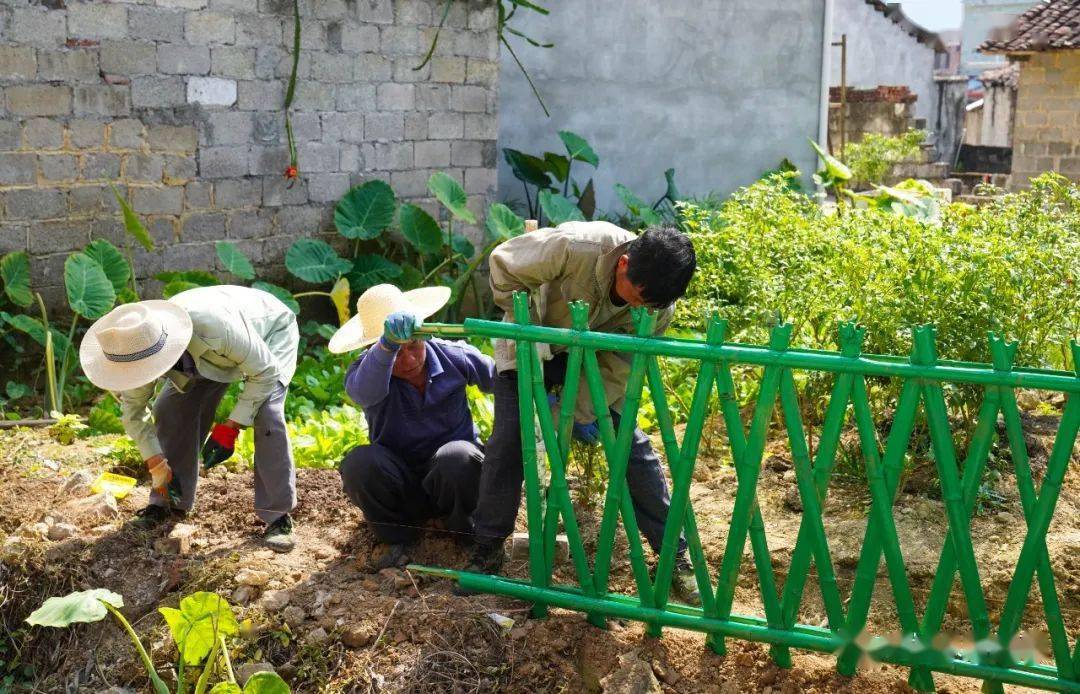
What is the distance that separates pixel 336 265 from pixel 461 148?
1.52 meters

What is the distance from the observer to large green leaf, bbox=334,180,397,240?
8008 mm

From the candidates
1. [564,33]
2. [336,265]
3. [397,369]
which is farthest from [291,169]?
[397,369]

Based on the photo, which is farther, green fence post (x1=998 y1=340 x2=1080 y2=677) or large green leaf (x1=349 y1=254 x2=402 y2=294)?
large green leaf (x1=349 y1=254 x2=402 y2=294)

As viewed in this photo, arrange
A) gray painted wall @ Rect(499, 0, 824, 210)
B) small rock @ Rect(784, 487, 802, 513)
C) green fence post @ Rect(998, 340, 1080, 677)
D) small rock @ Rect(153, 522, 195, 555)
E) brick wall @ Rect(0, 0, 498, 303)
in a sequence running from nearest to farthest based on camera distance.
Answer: green fence post @ Rect(998, 340, 1080, 677)
small rock @ Rect(153, 522, 195, 555)
small rock @ Rect(784, 487, 802, 513)
brick wall @ Rect(0, 0, 498, 303)
gray painted wall @ Rect(499, 0, 824, 210)

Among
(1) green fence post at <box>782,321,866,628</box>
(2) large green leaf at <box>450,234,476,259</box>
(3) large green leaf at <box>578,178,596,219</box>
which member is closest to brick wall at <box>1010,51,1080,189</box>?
(3) large green leaf at <box>578,178,596,219</box>

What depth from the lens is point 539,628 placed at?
3.69 m

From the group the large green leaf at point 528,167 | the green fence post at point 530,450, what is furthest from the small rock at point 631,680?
the large green leaf at point 528,167

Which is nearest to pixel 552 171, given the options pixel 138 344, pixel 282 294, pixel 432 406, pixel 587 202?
pixel 587 202

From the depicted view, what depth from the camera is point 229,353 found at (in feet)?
13.5

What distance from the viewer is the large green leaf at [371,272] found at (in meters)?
8.07

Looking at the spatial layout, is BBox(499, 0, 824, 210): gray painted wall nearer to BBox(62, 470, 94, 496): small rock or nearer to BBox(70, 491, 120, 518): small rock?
BBox(62, 470, 94, 496): small rock

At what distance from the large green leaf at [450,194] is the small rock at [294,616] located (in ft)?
15.4

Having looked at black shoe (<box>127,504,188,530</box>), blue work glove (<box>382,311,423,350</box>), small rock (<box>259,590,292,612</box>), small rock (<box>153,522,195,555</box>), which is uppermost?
blue work glove (<box>382,311,423,350</box>)

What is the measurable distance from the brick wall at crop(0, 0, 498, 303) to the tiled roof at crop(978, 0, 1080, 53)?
909cm
